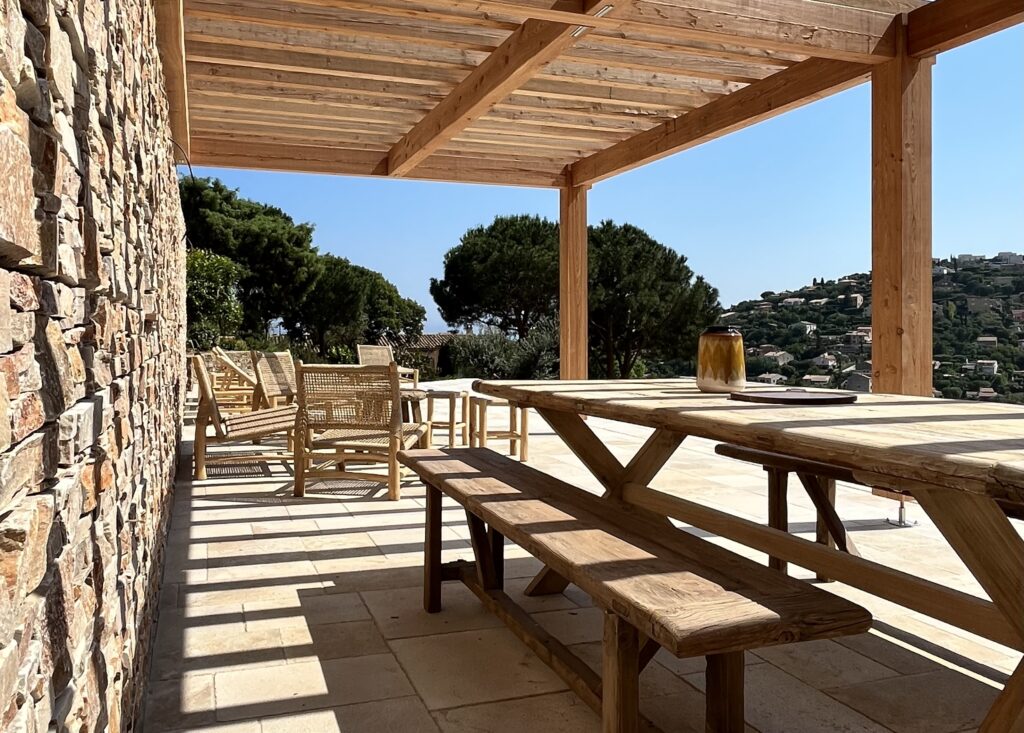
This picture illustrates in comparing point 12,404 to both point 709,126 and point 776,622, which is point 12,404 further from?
point 709,126

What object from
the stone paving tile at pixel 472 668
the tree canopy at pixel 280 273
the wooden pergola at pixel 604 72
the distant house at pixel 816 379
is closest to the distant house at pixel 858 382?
the wooden pergola at pixel 604 72

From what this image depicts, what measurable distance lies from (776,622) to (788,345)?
5629 millimetres

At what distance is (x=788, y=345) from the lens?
6.76 metres

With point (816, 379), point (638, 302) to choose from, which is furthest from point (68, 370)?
point (638, 302)

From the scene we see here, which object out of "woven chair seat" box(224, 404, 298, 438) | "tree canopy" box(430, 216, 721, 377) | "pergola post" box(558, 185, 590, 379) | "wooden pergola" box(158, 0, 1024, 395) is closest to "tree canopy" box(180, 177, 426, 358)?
"tree canopy" box(430, 216, 721, 377)

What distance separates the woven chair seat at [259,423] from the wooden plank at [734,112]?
367cm

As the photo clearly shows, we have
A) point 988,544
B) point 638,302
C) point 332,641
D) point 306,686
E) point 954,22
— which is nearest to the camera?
point 988,544

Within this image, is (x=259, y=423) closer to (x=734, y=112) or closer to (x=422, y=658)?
(x=422, y=658)

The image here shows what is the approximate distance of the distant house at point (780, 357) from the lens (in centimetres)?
636

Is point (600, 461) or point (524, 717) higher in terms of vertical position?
point (600, 461)

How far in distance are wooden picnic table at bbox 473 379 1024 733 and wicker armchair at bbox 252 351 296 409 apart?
A: 434 cm

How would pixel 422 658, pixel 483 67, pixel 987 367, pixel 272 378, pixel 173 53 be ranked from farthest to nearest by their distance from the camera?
pixel 272 378 < pixel 987 367 < pixel 483 67 < pixel 173 53 < pixel 422 658

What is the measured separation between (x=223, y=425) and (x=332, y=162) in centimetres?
339

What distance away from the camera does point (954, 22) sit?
4418mm
